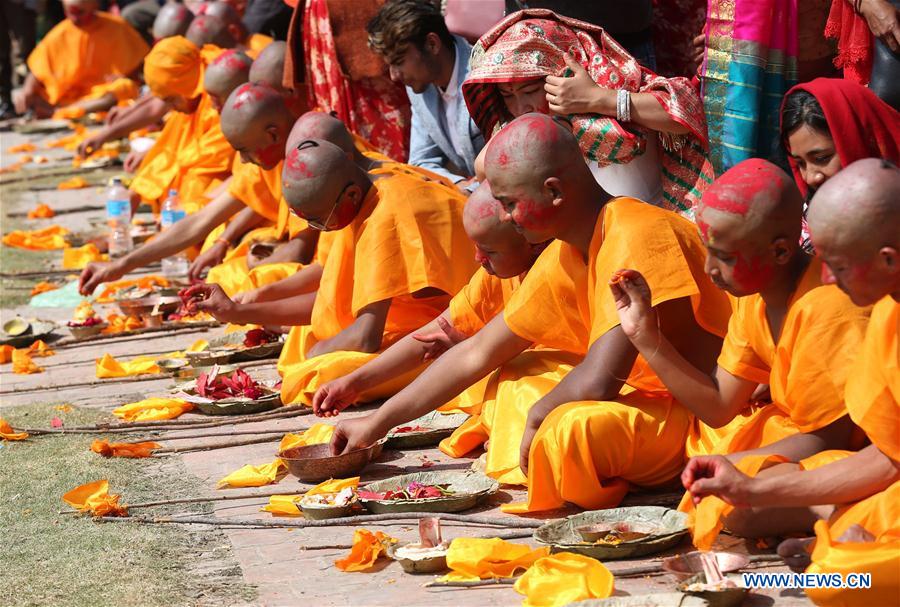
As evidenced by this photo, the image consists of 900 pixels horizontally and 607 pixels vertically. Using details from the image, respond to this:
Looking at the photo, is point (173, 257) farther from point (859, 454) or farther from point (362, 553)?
point (859, 454)

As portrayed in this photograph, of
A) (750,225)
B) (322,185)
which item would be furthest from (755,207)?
(322,185)

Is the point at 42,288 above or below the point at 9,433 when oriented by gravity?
→ below

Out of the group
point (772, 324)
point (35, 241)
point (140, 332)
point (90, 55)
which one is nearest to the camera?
point (772, 324)

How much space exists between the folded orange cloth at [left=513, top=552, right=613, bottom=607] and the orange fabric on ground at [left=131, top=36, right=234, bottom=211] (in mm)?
6680

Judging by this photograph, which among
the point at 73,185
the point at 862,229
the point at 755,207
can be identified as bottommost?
the point at 73,185

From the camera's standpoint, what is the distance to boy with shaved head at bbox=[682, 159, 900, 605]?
3.42m

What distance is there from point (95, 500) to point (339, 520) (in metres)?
0.90

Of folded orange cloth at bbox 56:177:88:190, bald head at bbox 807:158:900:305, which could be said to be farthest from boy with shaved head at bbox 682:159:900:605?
folded orange cloth at bbox 56:177:88:190

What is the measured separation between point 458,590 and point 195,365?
334cm

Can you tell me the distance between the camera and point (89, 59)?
16797 mm

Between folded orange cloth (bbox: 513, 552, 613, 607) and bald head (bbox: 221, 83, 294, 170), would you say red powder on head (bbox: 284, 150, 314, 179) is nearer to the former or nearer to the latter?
bald head (bbox: 221, 83, 294, 170)

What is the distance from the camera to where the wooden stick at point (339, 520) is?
439cm

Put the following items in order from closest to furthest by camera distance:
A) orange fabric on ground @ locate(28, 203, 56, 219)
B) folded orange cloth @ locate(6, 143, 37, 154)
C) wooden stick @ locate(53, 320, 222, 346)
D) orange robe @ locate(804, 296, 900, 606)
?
1. orange robe @ locate(804, 296, 900, 606)
2. wooden stick @ locate(53, 320, 222, 346)
3. orange fabric on ground @ locate(28, 203, 56, 219)
4. folded orange cloth @ locate(6, 143, 37, 154)

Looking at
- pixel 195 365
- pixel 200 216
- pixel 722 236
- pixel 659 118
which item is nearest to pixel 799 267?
pixel 722 236
